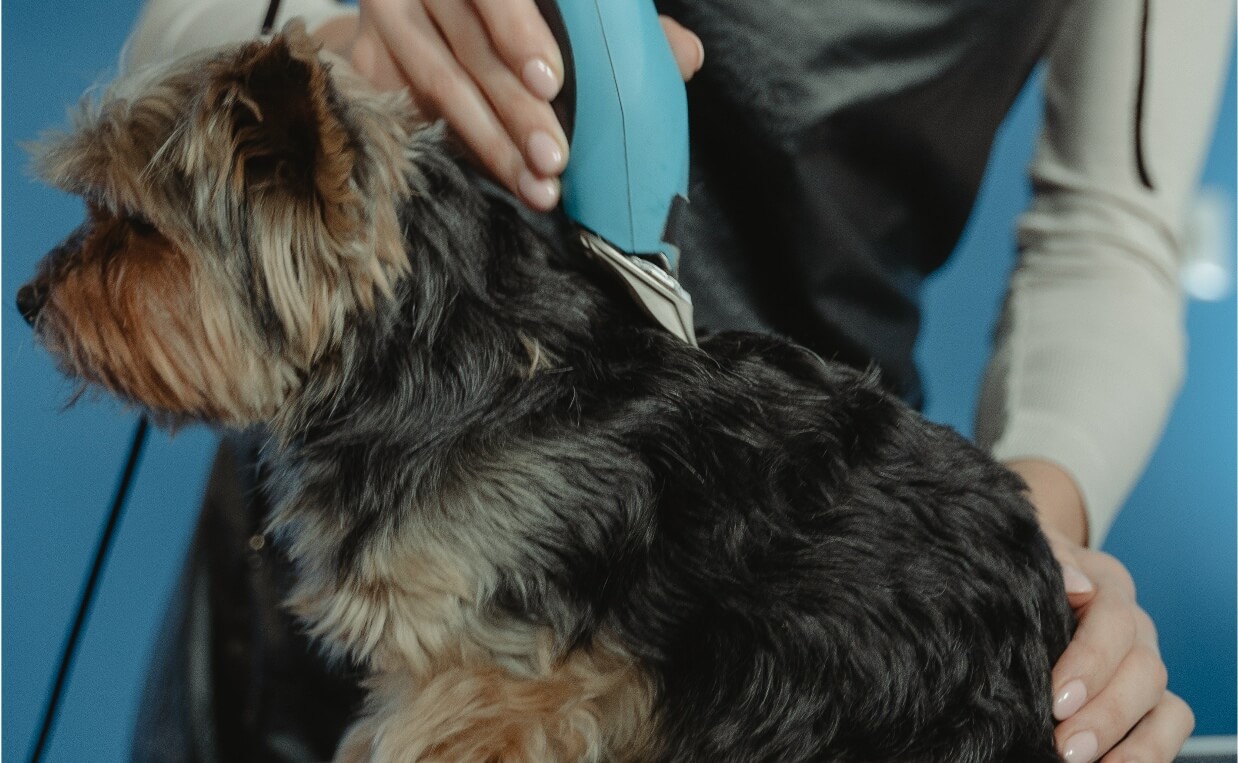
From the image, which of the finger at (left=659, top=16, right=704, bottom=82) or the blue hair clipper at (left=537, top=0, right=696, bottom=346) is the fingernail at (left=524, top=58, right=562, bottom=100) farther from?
the finger at (left=659, top=16, right=704, bottom=82)

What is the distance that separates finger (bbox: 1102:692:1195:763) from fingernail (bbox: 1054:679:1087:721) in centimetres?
9

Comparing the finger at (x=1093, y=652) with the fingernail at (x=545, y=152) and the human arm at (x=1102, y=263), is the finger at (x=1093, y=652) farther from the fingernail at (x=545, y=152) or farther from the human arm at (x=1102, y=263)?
the fingernail at (x=545, y=152)

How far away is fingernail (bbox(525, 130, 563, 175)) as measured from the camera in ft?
2.41

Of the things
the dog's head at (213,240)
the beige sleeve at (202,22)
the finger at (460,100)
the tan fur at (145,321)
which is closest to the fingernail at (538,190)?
the finger at (460,100)

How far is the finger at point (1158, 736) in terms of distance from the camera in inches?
34.0

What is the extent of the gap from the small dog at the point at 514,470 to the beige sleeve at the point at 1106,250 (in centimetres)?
36

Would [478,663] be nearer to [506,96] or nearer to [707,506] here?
[707,506]

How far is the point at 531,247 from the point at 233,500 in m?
0.54

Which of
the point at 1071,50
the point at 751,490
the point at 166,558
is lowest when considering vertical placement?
the point at 166,558

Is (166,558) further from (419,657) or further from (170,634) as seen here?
(419,657)

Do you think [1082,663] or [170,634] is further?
[170,634]

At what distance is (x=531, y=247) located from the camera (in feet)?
2.84

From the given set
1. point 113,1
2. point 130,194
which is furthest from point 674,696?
A: point 113,1

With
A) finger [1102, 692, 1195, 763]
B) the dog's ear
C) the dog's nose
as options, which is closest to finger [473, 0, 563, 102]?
the dog's ear
